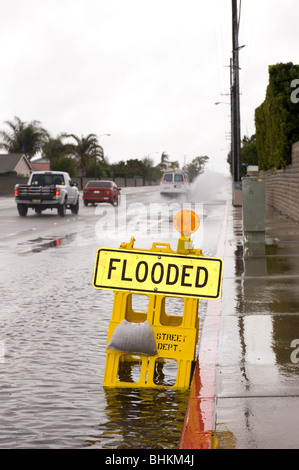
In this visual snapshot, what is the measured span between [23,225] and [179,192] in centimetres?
2697

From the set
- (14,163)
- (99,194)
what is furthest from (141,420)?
(14,163)

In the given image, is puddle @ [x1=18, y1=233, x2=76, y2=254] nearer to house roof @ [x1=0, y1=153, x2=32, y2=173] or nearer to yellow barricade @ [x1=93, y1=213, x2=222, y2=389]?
yellow barricade @ [x1=93, y1=213, x2=222, y2=389]

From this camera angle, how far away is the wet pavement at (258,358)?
4742 millimetres

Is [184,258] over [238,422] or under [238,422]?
over

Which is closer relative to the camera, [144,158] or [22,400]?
[22,400]

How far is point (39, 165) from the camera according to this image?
129 meters

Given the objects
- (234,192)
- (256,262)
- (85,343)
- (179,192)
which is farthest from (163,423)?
(179,192)

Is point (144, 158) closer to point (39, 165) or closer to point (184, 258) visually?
point (39, 165)

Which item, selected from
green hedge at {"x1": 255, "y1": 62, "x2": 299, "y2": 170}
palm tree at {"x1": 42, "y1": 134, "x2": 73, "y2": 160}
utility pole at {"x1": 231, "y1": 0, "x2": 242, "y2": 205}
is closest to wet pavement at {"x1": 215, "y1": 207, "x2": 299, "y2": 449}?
green hedge at {"x1": 255, "y1": 62, "x2": 299, "y2": 170}

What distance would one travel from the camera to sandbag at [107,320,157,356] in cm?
590

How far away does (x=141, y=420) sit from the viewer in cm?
527

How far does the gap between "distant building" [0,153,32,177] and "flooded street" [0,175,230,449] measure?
75600 millimetres

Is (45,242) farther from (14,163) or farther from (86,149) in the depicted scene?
(86,149)

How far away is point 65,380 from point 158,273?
121 cm
